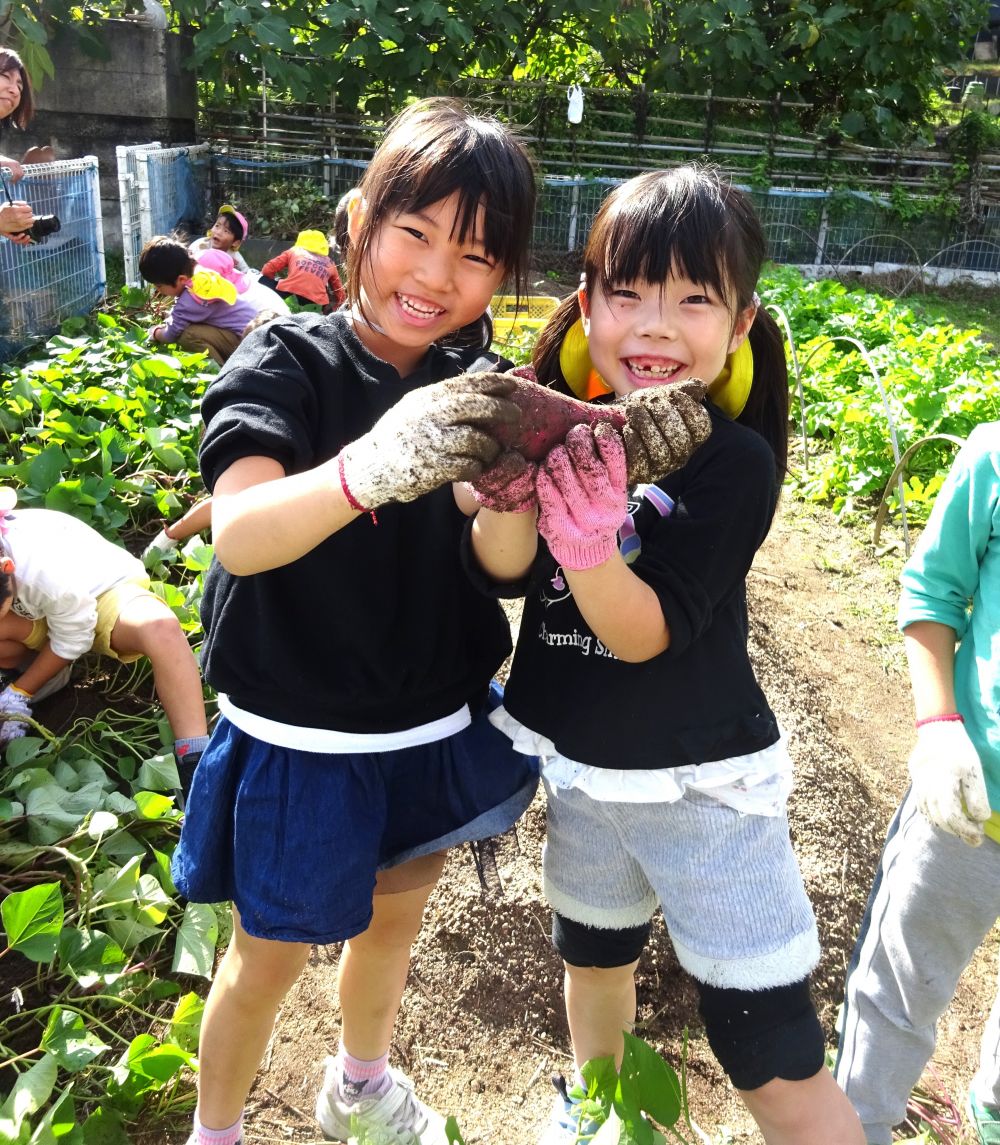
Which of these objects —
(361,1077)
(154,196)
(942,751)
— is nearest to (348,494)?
(942,751)

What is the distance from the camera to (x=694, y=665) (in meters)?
1.26

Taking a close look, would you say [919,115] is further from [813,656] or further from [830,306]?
[813,656]

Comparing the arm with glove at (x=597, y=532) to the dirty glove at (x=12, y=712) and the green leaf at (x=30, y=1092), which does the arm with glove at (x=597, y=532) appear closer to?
the green leaf at (x=30, y=1092)

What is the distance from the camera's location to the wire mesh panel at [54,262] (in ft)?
16.0

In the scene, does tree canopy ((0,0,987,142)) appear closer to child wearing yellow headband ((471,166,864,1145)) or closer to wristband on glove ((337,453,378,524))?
child wearing yellow headband ((471,166,864,1145))

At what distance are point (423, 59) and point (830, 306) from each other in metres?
5.73

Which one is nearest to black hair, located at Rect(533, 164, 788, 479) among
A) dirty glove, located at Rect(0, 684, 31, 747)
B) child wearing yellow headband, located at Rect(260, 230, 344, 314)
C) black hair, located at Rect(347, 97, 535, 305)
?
black hair, located at Rect(347, 97, 535, 305)

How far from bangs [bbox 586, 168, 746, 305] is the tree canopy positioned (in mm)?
8523

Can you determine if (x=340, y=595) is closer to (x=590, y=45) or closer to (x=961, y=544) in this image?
(x=961, y=544)

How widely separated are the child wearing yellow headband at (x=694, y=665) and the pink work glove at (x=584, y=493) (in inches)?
2.4

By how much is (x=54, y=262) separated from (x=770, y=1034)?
5.46 meters

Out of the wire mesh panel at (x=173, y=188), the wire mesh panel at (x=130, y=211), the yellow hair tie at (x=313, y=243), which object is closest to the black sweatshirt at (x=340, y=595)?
the yellow hair tie at (x=313, y=243)

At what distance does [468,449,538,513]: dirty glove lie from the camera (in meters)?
1.01

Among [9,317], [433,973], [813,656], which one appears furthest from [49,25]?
[433,973]
